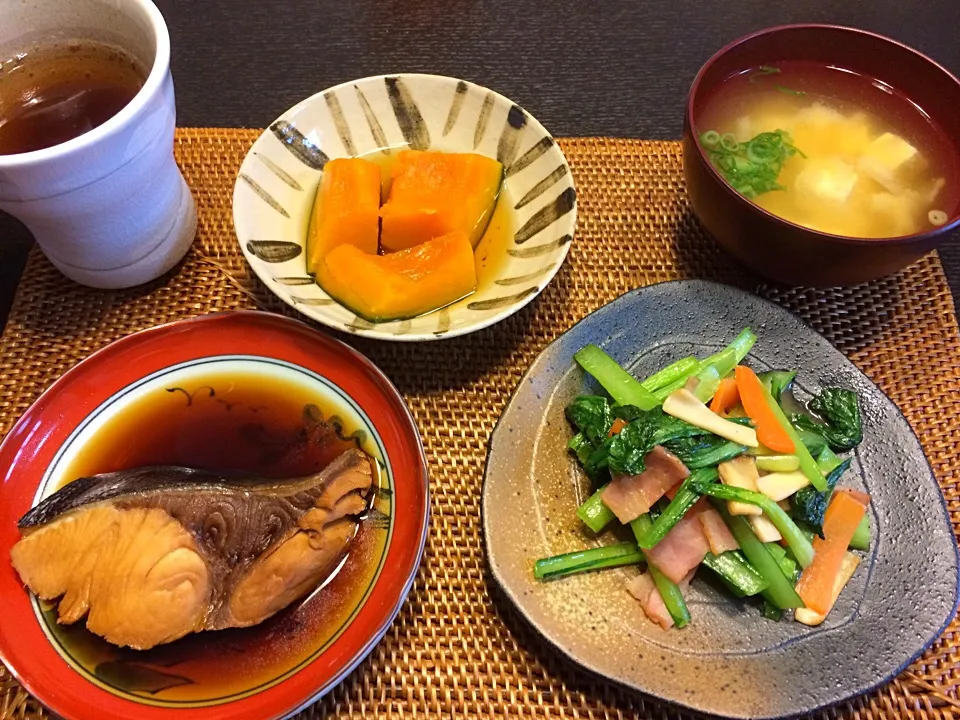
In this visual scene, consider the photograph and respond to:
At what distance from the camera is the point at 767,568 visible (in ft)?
4.02

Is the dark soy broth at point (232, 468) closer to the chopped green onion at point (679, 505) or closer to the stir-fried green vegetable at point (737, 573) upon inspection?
the chopped green onion at point (679, 505)

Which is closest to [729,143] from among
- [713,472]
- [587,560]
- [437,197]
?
[437,197]

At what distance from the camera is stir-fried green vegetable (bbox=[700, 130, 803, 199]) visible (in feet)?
5.16

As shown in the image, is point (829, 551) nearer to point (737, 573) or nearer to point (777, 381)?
point (737, 573)

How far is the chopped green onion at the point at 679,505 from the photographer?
123cm

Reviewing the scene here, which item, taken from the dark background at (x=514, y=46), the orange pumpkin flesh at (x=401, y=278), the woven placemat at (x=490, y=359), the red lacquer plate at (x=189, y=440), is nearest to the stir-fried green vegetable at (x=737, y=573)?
the woven placemat at (x=490, y=359)

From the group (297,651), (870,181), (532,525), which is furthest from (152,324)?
(870,181)

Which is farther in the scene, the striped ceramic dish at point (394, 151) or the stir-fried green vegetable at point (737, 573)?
the striped ceramic dish at point (394, 151)

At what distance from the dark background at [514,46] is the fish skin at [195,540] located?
121 centimetres

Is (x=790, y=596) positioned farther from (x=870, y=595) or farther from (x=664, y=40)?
(x=664, y=40)

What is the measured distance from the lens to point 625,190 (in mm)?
1814

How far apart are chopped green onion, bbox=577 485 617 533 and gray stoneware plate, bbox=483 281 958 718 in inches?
1.2

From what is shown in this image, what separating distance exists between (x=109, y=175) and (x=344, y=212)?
1.62ft

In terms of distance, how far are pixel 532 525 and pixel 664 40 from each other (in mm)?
1738
